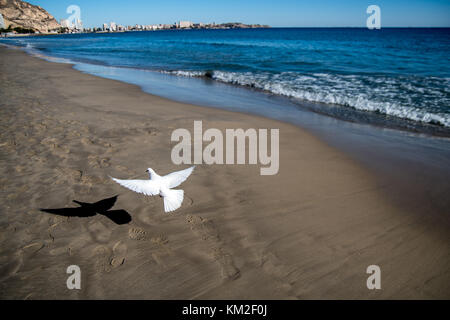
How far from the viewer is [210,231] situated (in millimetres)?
3162

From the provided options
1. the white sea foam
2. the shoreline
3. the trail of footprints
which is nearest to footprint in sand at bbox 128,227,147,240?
the trail of footprints

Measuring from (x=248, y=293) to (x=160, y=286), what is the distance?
2.93ft

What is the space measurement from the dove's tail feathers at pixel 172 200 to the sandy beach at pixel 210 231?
0.33m

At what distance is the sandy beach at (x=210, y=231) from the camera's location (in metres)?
2.50

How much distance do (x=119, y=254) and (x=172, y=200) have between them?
847mm

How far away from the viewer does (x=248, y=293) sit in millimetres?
2434

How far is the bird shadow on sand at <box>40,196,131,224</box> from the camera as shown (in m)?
3.36

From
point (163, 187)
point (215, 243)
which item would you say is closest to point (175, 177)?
point (163, 187)

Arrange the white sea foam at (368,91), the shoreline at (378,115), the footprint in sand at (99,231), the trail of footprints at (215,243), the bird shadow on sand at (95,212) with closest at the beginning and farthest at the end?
the trail of footprints at (215,243) < the footprint in sand at (99,231) < the bird shadow on sand at (95,212) < the shoreline at (378,115) < the white sea foam at (368,91)

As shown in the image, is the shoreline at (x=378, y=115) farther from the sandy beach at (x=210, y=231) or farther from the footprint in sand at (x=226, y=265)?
the footprint in sand at (x=226, y=265)

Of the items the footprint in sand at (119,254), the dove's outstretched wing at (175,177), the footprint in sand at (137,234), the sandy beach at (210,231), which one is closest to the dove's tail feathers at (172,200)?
the dove's outstretched wing at (175,177)

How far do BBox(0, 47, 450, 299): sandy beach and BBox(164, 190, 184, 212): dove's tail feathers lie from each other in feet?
1.10
